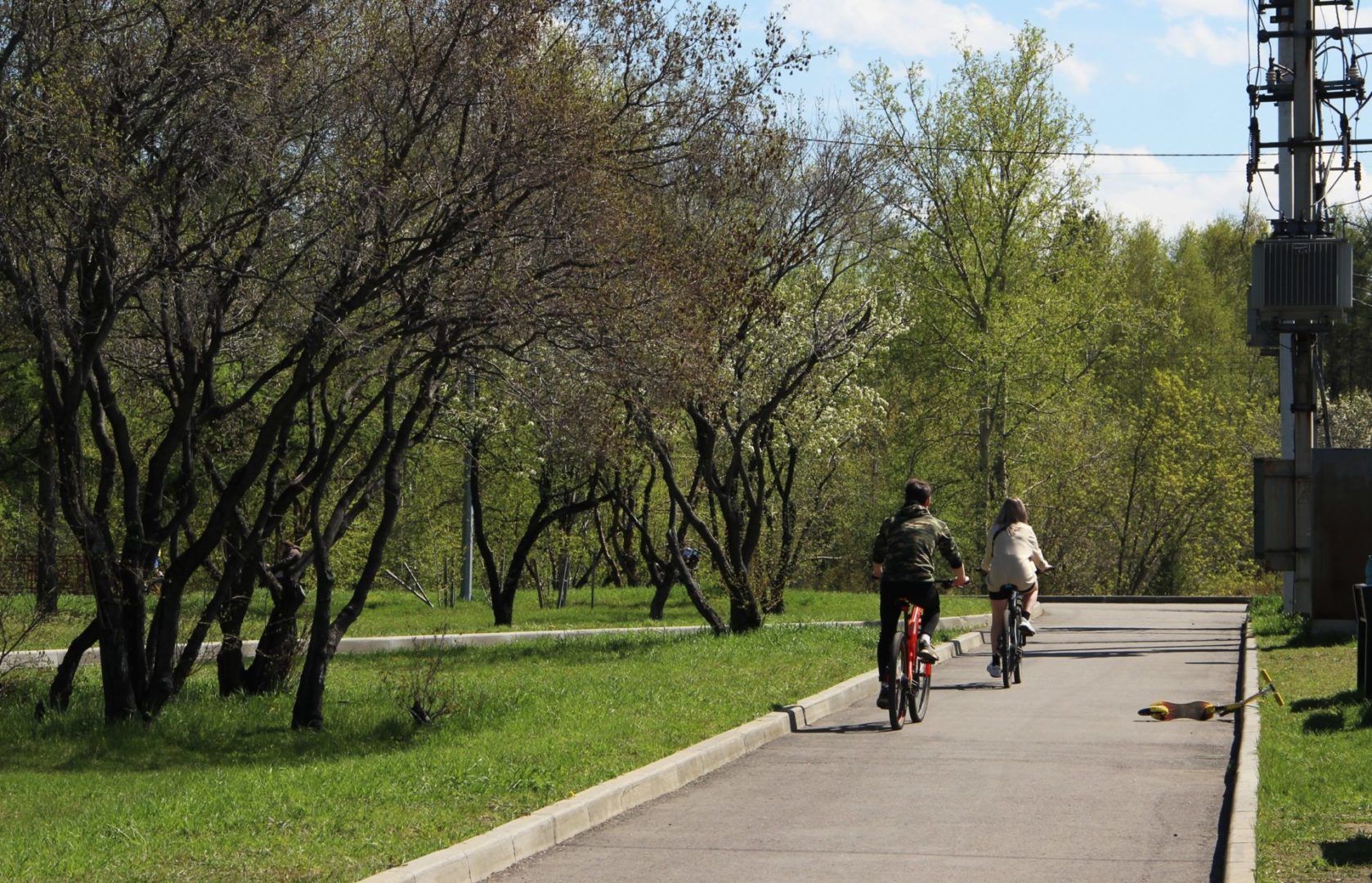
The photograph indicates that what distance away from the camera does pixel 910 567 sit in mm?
13164

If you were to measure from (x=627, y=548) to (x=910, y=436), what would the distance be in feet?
35.6

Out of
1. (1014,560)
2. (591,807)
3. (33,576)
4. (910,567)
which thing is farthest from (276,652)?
(33,576)

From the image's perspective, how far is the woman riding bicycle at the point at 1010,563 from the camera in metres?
15.7

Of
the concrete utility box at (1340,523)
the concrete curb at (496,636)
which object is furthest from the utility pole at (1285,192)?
the concrete curb at (496,636)

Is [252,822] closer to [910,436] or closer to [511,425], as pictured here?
[511,425]

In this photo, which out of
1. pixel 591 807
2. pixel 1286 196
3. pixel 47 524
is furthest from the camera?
pixel 1286 196

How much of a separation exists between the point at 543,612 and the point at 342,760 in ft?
74.4

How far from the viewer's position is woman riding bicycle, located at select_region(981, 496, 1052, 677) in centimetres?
1568

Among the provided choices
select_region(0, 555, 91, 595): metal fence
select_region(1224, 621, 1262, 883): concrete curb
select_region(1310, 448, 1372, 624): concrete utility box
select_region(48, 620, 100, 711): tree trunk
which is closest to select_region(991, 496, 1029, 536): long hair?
select_region(1224, 621, 1262, 883): concrete curb

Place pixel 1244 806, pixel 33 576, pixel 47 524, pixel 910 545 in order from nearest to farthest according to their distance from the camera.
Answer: pixel 1244 806
pixel 910 545
pixel 47 524
pixel 33 576

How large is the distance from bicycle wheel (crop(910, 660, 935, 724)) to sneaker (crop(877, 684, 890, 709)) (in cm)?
29

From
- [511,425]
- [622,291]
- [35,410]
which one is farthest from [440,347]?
[35,410]

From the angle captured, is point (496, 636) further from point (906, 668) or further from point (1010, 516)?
point (906, 668)

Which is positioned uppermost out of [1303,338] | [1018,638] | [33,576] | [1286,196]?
[1286,196]
